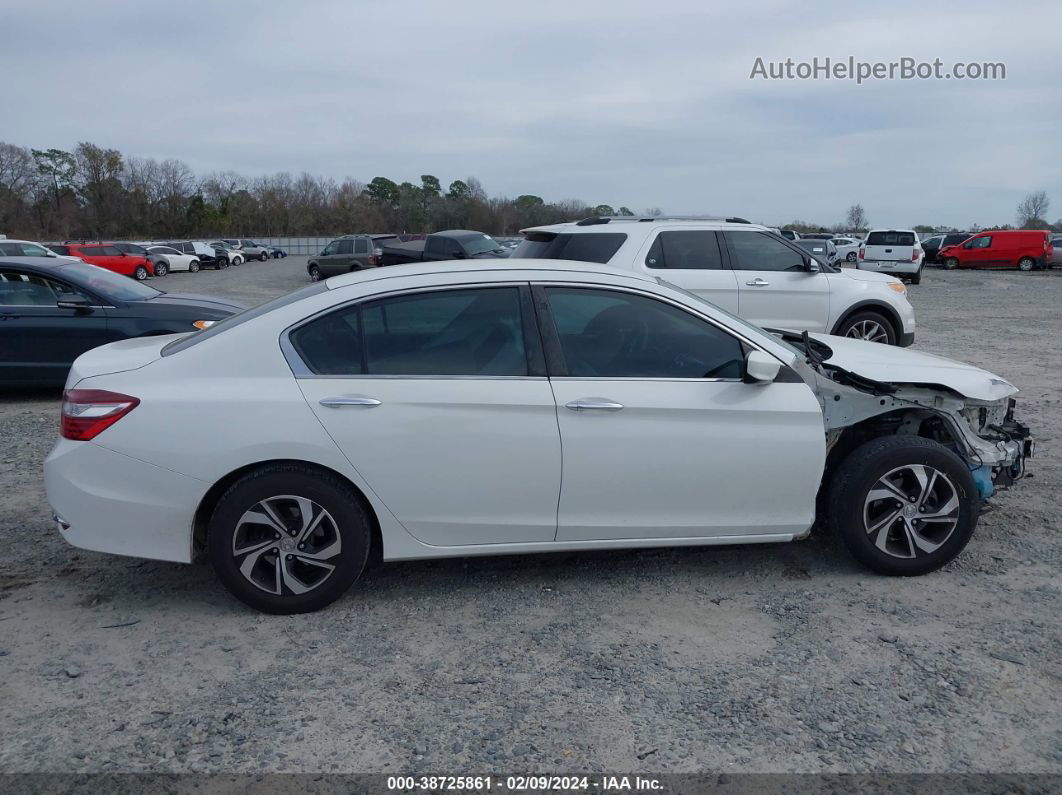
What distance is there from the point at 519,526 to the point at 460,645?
0.61m

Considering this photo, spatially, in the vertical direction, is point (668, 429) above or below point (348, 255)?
below

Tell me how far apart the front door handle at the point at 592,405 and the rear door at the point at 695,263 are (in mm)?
5550

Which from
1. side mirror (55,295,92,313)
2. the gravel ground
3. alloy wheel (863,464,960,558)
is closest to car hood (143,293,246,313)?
side mirror (55,295,92,313)

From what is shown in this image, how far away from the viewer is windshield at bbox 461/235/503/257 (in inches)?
844

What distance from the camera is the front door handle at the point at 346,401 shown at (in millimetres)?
3957

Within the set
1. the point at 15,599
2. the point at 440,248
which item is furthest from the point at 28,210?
the point at 15,599

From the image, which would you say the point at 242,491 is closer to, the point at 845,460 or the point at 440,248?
the point at 845,460

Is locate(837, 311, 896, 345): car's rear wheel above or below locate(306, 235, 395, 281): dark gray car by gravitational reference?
Answer: below

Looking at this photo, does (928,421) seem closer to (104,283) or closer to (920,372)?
(920,372)

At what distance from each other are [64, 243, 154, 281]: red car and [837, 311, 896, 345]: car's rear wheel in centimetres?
3332

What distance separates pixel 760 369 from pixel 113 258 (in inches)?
1518

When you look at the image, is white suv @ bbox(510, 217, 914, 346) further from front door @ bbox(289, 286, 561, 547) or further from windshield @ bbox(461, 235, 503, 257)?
windshield @ bbox(461, 235, 503, 257)

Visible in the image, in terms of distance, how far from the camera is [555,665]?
3623 mm

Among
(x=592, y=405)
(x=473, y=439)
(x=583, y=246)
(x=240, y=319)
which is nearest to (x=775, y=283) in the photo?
(x=583, y=246)
